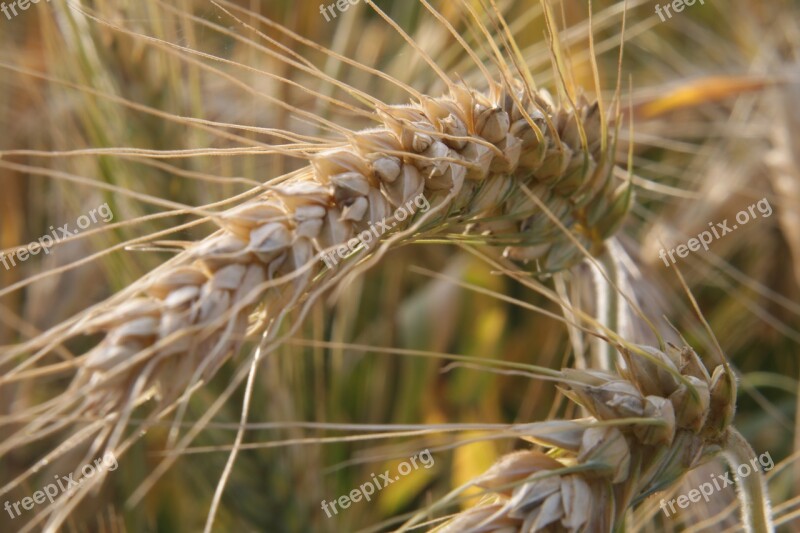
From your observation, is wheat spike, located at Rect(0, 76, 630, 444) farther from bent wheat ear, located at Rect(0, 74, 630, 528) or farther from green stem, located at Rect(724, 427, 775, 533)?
green stem, located at Rect(724, 427, 775, 533)

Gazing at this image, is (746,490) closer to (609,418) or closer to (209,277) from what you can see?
(609,418)

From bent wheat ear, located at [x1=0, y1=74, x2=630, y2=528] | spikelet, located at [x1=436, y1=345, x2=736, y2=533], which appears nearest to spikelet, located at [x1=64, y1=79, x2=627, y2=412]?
bent wheat ear, located at [x1=0, y1=74, x2=630, y2=528]

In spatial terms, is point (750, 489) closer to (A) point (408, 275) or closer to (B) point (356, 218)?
(B) point (356, 218)

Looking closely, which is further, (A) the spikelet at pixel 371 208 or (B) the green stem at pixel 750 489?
(B) the green stem at pixel 750 489

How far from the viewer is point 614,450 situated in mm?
581

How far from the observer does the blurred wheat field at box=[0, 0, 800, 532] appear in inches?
22.2

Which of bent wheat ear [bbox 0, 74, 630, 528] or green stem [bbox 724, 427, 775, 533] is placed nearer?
bent wheat ear [bbox 0, 74, 630, 528]

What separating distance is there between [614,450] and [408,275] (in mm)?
1253

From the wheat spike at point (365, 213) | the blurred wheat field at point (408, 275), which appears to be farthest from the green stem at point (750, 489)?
the wheat spike at point (365, 213)

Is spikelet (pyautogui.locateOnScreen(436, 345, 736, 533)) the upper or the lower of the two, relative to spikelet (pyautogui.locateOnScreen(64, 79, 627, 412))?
lower

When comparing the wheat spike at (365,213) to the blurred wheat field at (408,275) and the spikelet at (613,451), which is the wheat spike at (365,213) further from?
the spikelet at (613,451)

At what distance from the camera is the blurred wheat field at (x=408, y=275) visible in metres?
0.56

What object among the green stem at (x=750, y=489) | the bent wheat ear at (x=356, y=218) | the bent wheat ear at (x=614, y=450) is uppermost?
the bent wheat ear at (x=356, y=218)

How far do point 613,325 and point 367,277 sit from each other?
746 mm
